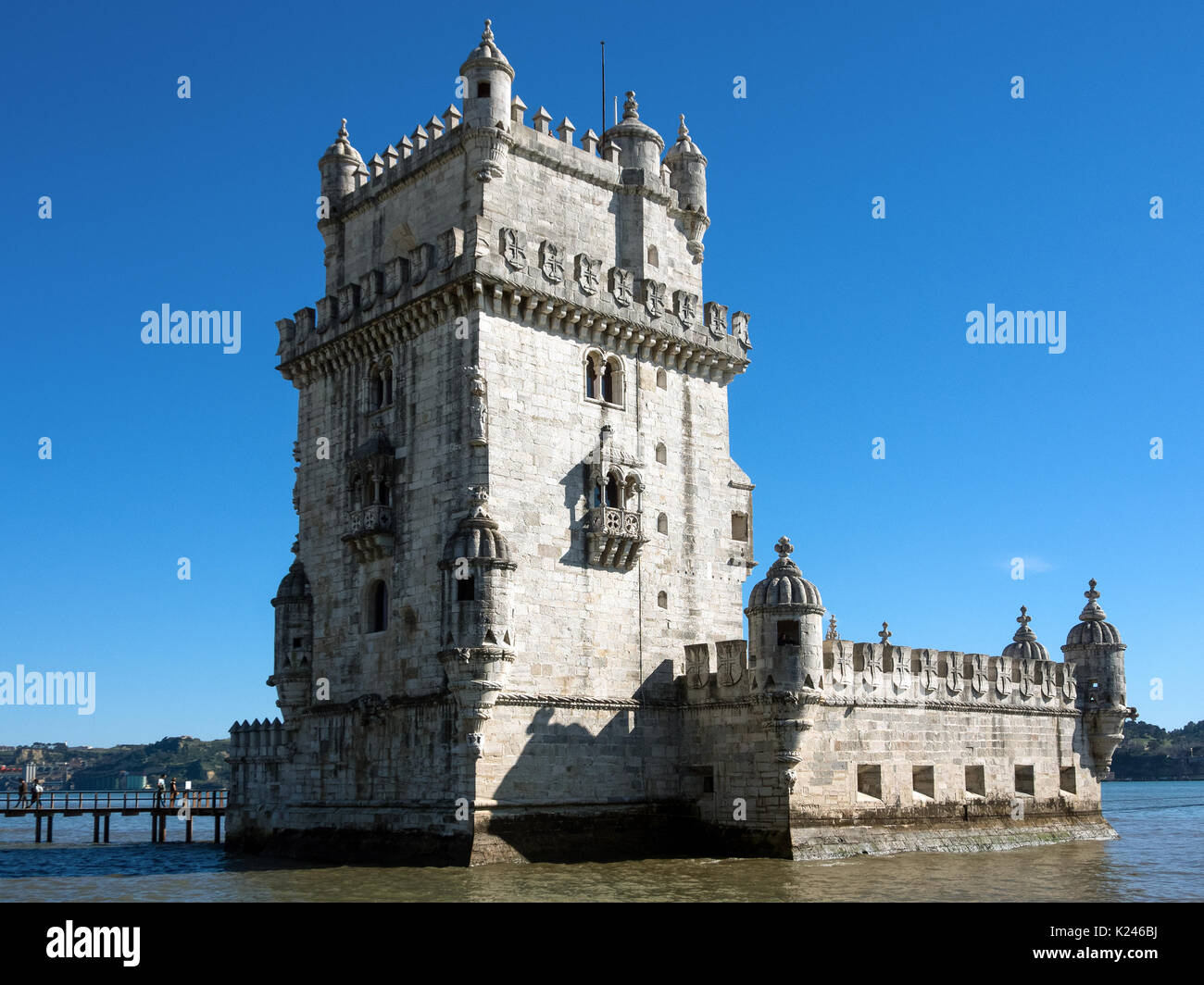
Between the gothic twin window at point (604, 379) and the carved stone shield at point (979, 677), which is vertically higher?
the gothic twin window at point (604, 379)

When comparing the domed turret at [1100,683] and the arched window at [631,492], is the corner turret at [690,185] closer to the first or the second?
the arched window at [631,492]

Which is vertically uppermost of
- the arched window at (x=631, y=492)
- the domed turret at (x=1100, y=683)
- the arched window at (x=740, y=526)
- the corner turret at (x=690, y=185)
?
the corner turret at (x=690, y=185)

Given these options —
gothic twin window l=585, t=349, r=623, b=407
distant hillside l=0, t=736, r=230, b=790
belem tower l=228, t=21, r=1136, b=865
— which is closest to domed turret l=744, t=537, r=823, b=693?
belem tower l=228, t=21, r=1136, b=865

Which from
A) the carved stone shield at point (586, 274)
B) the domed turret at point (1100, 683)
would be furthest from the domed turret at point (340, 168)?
the domed turret at point (1100, 683)

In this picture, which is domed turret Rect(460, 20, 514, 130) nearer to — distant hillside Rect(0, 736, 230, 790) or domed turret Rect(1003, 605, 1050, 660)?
domed turret Rect(1003, 605, 1050, 660)

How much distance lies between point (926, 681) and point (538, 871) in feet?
45.6

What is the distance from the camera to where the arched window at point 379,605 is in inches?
1411

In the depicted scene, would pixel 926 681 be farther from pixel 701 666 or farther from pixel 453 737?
pixel 453 737

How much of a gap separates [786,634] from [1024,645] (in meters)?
17.7

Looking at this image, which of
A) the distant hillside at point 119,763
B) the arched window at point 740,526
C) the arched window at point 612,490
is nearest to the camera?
the arched window at point 612,490

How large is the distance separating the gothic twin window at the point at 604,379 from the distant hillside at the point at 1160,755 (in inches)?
6146

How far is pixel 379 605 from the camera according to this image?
119ft
